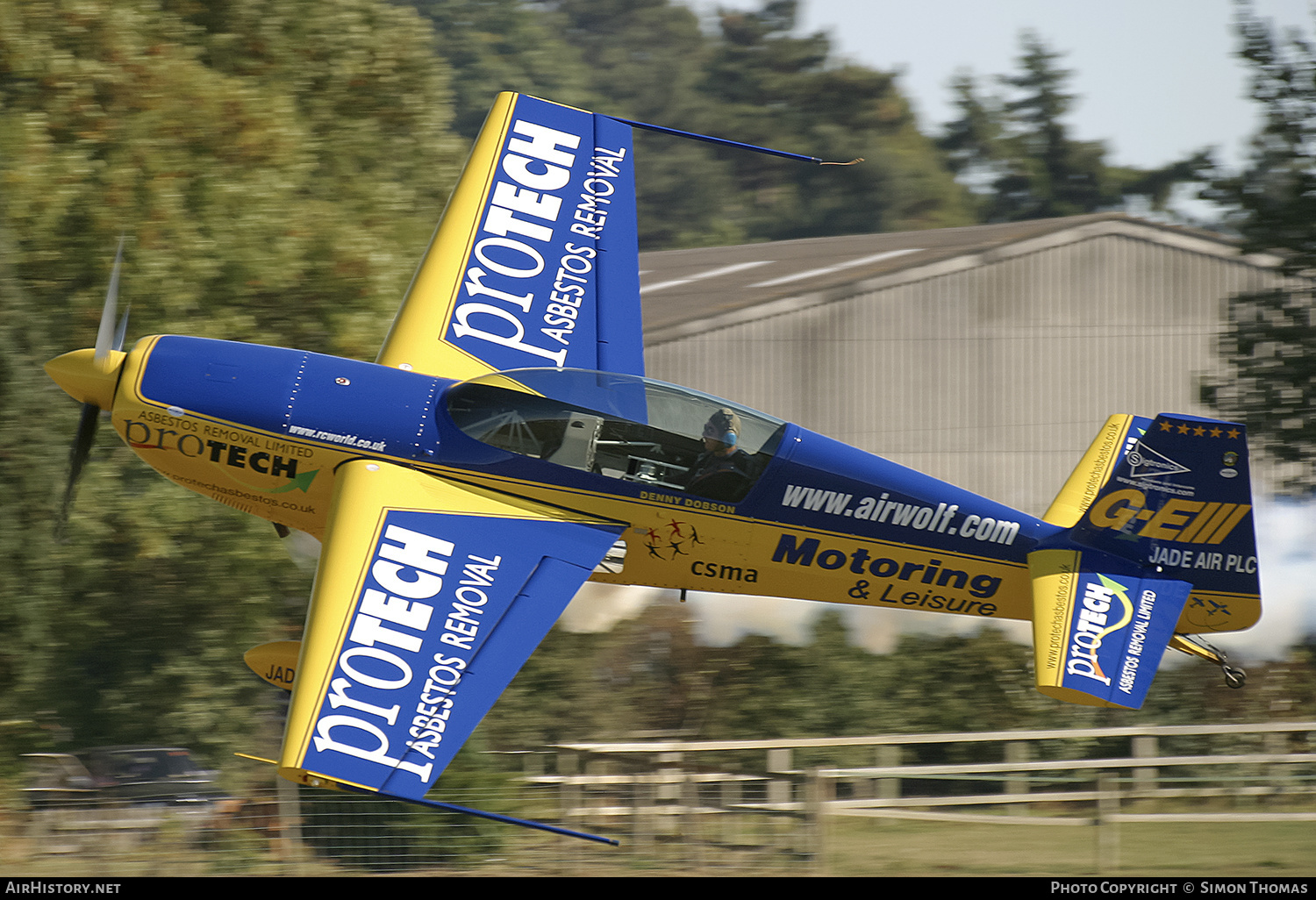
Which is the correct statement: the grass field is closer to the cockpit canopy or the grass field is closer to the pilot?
the pilot

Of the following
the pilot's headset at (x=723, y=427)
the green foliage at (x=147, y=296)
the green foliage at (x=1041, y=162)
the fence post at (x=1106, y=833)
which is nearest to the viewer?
the pilot's headset at (x=723, y=427)

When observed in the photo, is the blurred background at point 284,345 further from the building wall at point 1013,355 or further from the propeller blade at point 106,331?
the building wall at point 1013,355

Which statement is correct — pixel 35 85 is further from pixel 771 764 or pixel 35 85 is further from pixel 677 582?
pixel 771 764

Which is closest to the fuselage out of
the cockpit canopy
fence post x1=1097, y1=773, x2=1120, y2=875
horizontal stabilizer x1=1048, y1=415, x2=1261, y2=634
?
the cockpit canopy

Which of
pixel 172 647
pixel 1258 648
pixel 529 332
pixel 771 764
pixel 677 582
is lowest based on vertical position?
pixel 172 647

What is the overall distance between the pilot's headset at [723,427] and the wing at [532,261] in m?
1.51

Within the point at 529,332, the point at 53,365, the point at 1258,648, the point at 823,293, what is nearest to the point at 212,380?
the point at 53,365

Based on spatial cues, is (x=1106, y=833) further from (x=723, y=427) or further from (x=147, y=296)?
(x=147, y=296)

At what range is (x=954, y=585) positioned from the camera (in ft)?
31.8

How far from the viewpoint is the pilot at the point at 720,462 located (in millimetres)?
9188

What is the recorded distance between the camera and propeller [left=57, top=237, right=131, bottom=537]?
927 cm

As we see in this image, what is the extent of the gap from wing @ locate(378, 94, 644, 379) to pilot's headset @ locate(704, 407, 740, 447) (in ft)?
4.96

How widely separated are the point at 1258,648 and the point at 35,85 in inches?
602


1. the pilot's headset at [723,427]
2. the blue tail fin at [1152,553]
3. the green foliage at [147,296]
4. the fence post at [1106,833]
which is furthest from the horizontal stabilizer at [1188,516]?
the green foliage at [147,296]
